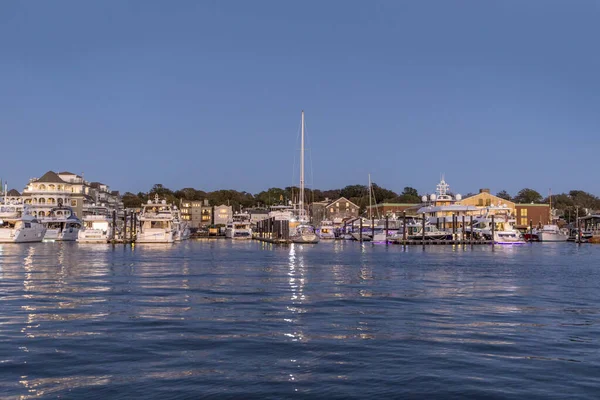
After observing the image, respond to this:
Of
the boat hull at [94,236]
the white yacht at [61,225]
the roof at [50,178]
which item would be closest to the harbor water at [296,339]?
the boat hull at [94,236]

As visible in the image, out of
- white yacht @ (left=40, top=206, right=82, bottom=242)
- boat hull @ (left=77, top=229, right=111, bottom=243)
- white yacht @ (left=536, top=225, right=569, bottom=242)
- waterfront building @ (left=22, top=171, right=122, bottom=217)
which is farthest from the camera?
waterfront building @ (left=22, top=171, right=122, bottom=217)

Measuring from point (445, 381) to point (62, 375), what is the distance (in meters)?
8.38

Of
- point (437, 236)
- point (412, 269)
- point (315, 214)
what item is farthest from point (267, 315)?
point (315, 214)

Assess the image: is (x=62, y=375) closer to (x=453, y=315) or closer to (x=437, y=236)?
(x=453, y=315)

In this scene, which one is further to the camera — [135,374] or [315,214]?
[315,214]

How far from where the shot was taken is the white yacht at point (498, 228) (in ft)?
336

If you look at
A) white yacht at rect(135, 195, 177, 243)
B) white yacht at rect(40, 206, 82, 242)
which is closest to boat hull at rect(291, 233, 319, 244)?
white yacht at rect(135, 195, 177, 243)

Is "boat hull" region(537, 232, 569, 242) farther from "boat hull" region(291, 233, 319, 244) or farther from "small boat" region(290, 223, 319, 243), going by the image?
"boat hull" region(291, 233, 319, 244)

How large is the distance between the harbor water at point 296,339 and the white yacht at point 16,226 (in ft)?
234

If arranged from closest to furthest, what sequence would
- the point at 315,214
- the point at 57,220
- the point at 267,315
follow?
1. the point at 267,315
2. the point at 57,220
3. the point at 315,214

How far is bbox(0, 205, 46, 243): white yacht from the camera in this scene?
99.6m

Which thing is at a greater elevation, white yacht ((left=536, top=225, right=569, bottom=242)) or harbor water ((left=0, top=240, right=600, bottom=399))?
white yacht ((left=536, top=225, right=569, bottom=242))

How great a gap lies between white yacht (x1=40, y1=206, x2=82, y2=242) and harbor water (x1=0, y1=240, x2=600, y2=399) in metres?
92.0

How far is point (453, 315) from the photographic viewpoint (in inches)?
917
